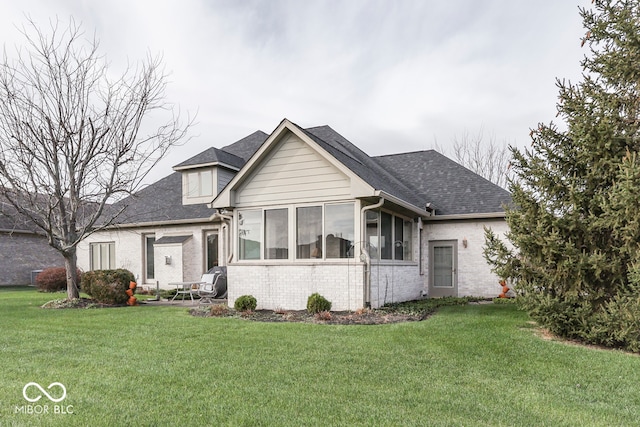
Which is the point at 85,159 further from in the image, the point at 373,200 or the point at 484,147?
the point at 484,147

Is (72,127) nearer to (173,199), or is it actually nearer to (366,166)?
(173,199)

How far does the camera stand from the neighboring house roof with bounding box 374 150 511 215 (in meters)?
14.4

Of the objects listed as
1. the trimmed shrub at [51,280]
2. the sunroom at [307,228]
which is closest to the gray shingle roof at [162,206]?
the trimmed shrub at [51,280]

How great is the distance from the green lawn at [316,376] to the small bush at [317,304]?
1.70 m

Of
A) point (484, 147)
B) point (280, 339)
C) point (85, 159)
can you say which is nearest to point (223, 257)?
point (85, 159)

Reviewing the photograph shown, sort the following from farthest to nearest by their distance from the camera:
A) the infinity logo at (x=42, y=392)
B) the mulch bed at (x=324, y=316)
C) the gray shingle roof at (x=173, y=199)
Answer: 1. the gray shingle roof at (x=173, y=199)
2. the mulch bed at (x=324, y=316)
3. the infinity logo at (x=42, y=392)

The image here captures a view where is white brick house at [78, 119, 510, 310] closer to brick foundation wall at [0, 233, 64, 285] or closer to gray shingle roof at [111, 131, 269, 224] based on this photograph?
gray shingle roof at [111, 131, 269, 224]

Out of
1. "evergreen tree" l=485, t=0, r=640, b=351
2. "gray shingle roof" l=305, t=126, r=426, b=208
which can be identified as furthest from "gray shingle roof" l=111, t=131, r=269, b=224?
"evergreen tree" l=485, t=0, r=640, b=351

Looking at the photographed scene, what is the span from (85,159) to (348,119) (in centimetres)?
1689

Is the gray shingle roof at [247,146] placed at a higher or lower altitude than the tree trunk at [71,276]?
higher

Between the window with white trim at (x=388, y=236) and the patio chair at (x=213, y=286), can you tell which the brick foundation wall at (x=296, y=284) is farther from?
the patio chair at (x=213, y=286)

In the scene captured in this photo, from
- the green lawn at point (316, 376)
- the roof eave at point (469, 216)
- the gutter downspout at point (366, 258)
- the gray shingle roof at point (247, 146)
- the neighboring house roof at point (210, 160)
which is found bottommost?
the green lawn at point (316, 376)

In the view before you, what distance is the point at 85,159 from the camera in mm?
12719

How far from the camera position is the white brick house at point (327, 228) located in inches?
412
